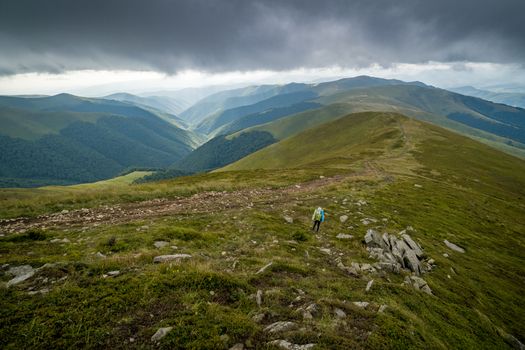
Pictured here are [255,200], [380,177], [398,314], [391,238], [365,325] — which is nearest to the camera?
[365,325]

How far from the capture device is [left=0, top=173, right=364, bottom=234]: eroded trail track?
21391 millimetres

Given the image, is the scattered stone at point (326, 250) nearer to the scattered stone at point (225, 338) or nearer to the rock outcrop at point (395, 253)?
the rock outcrop at point (395, 253)

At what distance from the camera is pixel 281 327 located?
31.0 ft

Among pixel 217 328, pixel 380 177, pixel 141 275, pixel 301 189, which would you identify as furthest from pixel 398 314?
pixel 380 177

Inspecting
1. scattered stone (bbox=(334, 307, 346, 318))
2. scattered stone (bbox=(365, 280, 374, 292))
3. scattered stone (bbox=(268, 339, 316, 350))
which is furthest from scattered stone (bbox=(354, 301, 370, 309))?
scattered stone (bbox=(268, 339, 316, 350))

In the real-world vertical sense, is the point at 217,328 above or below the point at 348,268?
above

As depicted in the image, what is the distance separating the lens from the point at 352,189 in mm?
41750

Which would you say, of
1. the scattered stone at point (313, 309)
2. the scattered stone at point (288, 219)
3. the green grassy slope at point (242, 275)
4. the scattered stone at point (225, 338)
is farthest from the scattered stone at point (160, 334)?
the scattered stone at point (288, 219)

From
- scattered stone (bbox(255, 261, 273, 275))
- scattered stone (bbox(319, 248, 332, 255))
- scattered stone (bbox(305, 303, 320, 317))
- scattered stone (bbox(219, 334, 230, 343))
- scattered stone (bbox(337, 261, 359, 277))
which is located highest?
scattered stone (bbox(219, 334, 230, 343))

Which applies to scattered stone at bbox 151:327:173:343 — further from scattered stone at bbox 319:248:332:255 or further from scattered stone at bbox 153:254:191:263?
scattered stone at bbox 319:248:332:255

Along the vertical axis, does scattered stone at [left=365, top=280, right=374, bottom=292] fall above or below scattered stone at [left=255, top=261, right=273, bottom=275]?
below

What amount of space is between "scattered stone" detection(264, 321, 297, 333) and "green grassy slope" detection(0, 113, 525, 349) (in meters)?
0.19

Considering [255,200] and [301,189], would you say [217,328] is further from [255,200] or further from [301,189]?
[301,189]

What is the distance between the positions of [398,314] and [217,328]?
25.3 ft
